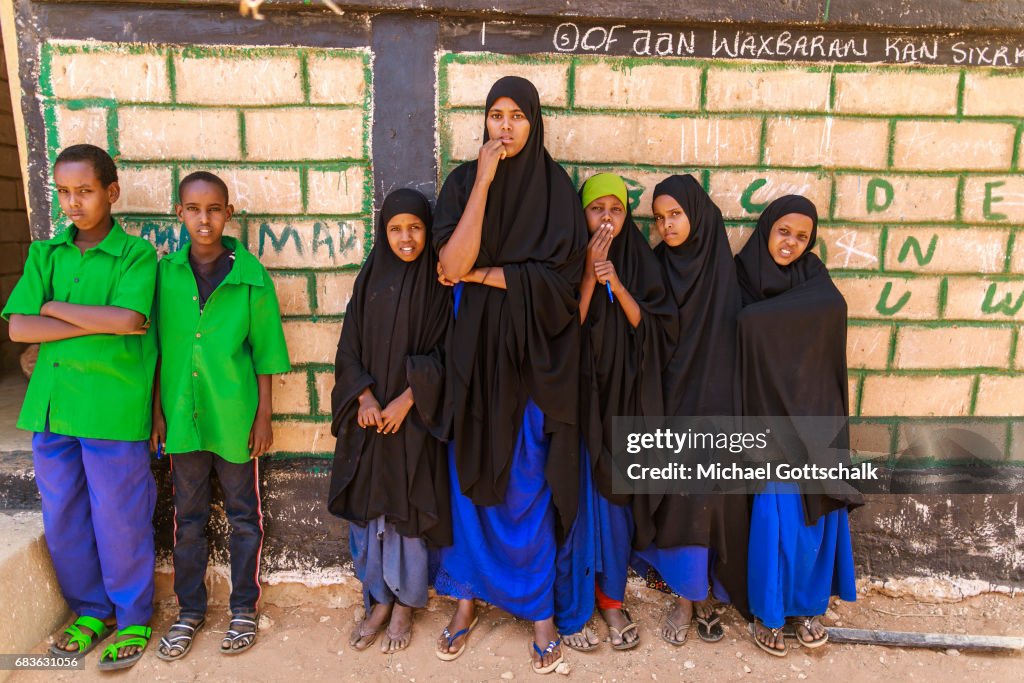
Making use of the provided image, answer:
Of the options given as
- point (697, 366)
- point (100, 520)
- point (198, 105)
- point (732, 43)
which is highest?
point (732, 43)

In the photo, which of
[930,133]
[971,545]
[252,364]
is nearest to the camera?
[252,364]

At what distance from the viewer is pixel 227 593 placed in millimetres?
3084

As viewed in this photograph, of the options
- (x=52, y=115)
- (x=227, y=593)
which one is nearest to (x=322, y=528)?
(x=227, y=593)

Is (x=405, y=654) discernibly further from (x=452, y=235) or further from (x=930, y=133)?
(x=930, y=133)

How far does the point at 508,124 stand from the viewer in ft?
8.32

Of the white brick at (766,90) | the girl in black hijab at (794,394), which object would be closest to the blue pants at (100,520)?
the girl in black hijab at (794,394)

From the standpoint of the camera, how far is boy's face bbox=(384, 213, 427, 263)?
2.61m

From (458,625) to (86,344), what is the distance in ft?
5.67

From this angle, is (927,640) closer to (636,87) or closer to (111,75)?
(636,87)

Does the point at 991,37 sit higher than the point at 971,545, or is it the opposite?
the point at 991,37

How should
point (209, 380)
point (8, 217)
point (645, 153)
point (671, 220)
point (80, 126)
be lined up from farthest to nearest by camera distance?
point (8, 217), point (645, 153), point (80, 126), point (671, 220), point (209, 380)

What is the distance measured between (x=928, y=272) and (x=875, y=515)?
3.53ft

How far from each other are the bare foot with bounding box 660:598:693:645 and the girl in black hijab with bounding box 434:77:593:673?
471mm

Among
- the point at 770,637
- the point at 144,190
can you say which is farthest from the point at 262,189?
the point at 770,637
